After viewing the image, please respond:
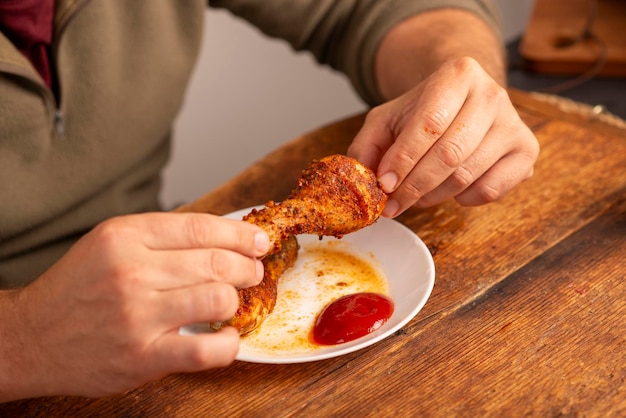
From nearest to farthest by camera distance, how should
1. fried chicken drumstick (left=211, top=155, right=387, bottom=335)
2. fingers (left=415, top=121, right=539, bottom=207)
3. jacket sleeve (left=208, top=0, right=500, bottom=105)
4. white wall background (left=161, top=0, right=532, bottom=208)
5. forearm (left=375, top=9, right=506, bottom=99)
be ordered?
fried chicken drumstick (left=211, top=155, right=387, bottom=335) → fingers (left=415, top=121, right=539, bottom=207) → forearm (left=375, top=9, right=506, bottom=99) → jacket sleeve (left=208, top=0, right=500, bottom=105) → white wall background (left=161, top=0, right=532, bottom=208)

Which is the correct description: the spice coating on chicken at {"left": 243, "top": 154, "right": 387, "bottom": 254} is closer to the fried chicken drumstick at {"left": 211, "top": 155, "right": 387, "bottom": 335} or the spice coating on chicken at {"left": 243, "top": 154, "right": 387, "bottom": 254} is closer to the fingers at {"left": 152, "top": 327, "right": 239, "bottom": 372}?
the fried chicken drumstick at {"left": 211, "top": 155, "right": 387, "bottom": 335}

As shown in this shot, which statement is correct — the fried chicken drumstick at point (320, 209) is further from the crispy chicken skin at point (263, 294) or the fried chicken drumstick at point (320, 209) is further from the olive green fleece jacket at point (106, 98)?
the olive green fleece jacket at point (106, 98)

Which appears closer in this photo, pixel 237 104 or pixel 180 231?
pixel 180 231

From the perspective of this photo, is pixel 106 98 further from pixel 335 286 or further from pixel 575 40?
pixel 575 40

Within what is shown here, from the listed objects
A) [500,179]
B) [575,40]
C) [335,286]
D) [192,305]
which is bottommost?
[575,40]

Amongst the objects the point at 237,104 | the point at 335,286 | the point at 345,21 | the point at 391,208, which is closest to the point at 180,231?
the point at 335,286

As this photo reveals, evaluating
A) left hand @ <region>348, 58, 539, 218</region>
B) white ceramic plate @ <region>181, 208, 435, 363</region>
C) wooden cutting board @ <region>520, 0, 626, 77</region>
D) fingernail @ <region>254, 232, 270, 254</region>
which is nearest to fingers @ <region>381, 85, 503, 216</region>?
left hand @ <region>348, 58, 539, 218</region>
